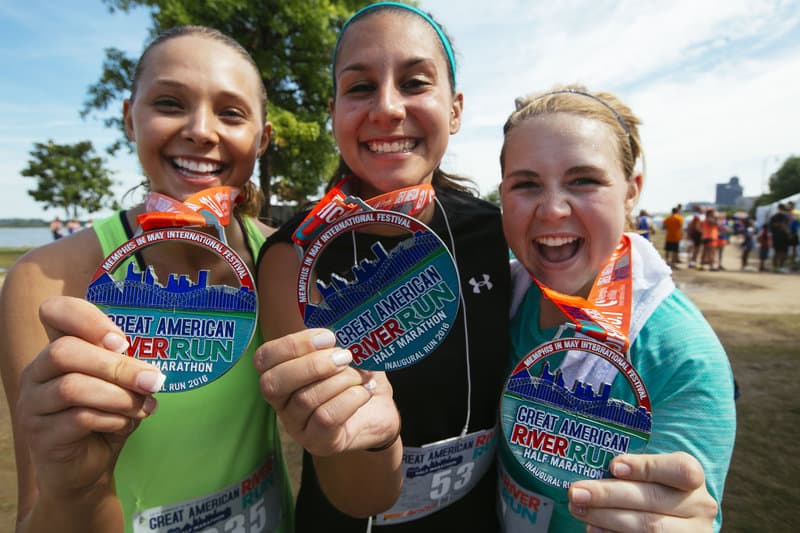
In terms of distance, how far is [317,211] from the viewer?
61.4 inches

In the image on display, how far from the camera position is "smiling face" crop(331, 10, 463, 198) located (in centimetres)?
170

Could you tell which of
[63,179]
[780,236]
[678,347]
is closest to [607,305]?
[678,347]

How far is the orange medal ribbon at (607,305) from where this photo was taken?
1.49m

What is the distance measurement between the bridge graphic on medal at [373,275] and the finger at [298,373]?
316 millimetres

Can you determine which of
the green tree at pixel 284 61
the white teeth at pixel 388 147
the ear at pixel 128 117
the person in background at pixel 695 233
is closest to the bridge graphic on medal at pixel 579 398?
the white teeth at pixel 388 147

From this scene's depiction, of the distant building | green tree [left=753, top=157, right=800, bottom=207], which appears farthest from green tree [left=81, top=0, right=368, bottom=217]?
the distant building

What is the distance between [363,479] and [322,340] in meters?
0.61

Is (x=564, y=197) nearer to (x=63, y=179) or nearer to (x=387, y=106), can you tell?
(x=387, y=106)

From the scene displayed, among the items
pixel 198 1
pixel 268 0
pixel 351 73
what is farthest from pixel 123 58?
pixel 351 73

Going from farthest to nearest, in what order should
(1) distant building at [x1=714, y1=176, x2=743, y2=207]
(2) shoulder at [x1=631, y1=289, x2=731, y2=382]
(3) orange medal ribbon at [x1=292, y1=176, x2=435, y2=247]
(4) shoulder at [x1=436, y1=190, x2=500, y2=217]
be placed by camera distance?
(1) distant building at [x1=714, y1=176, x2=743, y2=207] → (4) shoulder at [x1=436, y1=190, x2=500, y2=217] → (3) orange medal ribbon at [x1=292, y1=176, x2=435, y2=247] → (2) shoulder at [x1=631, y1=289, x2=731, y2=382]

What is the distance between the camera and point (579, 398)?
151 cm

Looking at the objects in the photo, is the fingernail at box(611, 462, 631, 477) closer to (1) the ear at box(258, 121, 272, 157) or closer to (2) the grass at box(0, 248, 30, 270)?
(1) the ear at box(258, 121, 272, 157)

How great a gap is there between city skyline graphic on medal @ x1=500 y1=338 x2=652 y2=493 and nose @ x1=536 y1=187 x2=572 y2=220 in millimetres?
458

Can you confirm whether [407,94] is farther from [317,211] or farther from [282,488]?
→ [282,488]
